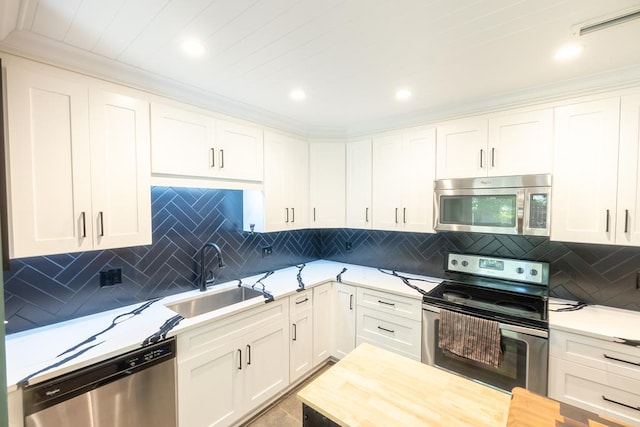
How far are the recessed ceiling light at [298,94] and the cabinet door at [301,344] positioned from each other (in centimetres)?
178

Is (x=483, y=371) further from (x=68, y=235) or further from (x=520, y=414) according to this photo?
(x=68, y=235)

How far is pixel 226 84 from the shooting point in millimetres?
1913

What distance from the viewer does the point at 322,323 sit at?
107 inches

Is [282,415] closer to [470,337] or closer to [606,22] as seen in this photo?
[470,337]

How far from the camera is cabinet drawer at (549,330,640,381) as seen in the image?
1544 mm

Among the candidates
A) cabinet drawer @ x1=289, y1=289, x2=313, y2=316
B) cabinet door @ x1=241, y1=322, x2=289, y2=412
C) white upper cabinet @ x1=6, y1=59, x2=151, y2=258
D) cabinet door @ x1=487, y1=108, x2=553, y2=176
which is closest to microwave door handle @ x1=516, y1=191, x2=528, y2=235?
cabinet door @ x1=487, y1=108, x2=553, y2=176

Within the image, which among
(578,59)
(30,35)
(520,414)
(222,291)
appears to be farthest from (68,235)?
(578,59)

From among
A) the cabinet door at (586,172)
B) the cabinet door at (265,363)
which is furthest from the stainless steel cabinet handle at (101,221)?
the cabinet door at (586,172)

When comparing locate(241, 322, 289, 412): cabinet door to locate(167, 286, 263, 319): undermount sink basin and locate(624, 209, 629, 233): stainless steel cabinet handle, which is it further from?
locate(624, 209, 629, 233): stainless steel cabinet handle

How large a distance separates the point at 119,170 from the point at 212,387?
149 cm

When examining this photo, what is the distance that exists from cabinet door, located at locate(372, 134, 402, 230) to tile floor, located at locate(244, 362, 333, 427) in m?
1.72

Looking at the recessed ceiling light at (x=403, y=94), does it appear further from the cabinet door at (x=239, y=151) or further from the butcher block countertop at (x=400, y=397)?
the butcher block countertop at (x=400, y=397)

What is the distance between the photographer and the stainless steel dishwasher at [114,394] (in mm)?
1237

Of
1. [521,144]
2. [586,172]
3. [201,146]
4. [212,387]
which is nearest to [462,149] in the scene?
[521,144]
